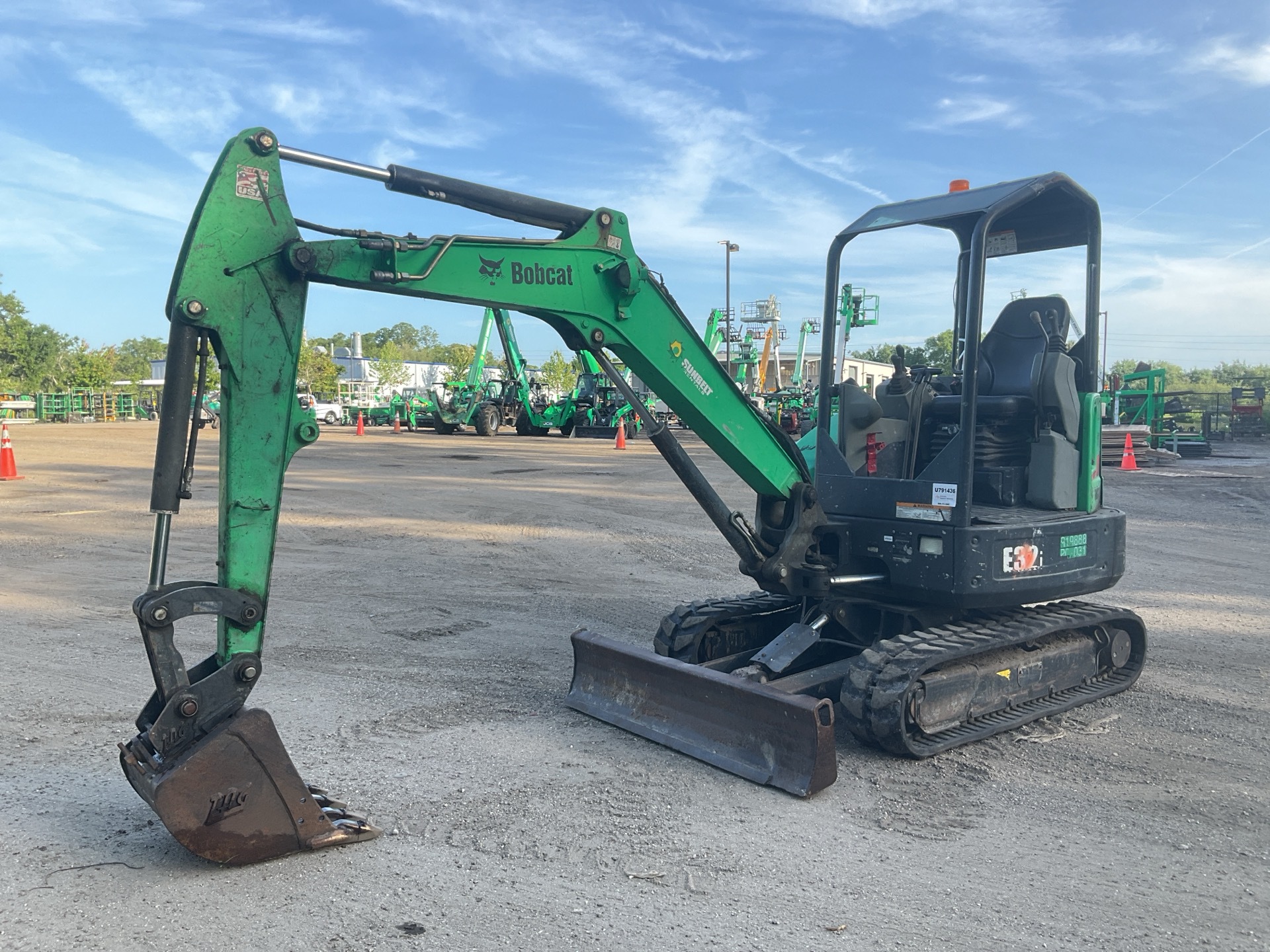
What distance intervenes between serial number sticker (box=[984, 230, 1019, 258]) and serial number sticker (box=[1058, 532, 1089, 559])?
5.72 feet

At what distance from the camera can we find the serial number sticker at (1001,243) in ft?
20.3

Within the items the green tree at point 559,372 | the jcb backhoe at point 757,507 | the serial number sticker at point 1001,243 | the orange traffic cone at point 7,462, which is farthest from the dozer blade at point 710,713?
the green tree at point 559,372

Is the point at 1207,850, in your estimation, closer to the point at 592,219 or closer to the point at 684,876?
the point at 684,876

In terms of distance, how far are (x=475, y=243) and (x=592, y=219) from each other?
0.67 metres

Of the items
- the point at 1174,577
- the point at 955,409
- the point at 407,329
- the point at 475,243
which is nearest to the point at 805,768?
the point at 955,409

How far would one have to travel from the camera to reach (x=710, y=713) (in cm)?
504

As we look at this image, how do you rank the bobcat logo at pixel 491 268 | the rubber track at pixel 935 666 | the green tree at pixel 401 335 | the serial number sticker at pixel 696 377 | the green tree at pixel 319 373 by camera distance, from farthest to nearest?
the green tree at pixel 401 335
the green tree at pixel 319 373
the serial number sticker at pixel 696 377
the rubber track at pixel 935 666
the bobcat logo at pixel 491 268

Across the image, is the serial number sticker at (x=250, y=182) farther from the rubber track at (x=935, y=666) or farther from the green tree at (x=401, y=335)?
the green tree at (x=401, y=335)

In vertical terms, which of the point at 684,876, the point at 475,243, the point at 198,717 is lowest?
the point at 684,876

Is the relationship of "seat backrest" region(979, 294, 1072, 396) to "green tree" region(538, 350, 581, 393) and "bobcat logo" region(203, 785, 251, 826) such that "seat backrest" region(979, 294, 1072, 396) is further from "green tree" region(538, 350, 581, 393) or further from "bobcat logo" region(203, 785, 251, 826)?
"green tree" region(538, 350, 581, 393)

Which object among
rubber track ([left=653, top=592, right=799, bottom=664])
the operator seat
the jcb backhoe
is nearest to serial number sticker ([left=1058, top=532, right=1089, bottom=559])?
the jcb backhoe

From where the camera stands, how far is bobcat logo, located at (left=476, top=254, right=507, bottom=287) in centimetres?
445

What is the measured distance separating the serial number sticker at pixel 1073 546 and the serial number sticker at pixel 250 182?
4503mm

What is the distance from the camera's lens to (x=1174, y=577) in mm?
10070
